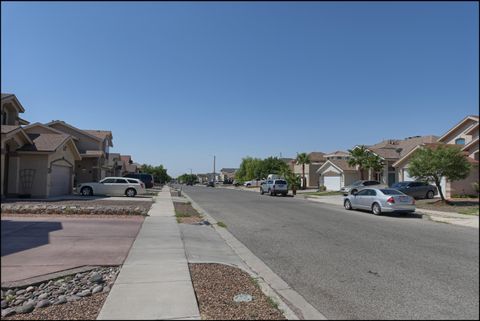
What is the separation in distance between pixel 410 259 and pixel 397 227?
5.57 m

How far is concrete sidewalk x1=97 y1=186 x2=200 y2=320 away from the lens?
4.36 m

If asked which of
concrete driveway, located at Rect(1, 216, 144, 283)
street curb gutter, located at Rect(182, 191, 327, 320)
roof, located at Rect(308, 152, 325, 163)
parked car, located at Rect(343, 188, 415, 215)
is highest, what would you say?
roof, located at Rect(308, 152, 325, 163)

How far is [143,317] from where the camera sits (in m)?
4.12

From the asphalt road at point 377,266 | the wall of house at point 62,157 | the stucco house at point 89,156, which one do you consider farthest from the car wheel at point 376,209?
the stucco house at point 89,156

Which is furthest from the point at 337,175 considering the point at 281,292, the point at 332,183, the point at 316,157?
the point at 281,292

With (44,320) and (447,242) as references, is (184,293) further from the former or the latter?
(447,242)

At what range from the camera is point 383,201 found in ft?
57.8

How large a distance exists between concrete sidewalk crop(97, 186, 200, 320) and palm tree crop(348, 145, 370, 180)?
38614 millimetres

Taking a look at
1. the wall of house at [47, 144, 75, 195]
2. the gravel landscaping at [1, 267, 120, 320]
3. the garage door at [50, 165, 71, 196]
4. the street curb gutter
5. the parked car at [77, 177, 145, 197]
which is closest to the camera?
the gravel landscaping at [1, 267, 120, 320]

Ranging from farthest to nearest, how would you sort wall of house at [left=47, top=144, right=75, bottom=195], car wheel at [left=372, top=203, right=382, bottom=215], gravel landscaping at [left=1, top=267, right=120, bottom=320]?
wall of house at [left=47, top=144, right=75, bottom=195] < car wheel at [left=372, top=203, right=382, bottom=215] < gravel landscaping at [left=1, top=267, right=120, bottom=320]

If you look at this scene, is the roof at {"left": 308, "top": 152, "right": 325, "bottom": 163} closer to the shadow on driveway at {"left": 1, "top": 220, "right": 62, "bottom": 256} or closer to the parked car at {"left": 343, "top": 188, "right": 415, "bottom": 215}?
the parked car at {"left": 343, "top": 188, "right": 415, "bottom": 215}

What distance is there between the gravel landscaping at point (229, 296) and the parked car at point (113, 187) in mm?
21416

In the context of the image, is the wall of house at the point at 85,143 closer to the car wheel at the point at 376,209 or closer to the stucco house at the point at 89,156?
the stucco house at the point at 89,156

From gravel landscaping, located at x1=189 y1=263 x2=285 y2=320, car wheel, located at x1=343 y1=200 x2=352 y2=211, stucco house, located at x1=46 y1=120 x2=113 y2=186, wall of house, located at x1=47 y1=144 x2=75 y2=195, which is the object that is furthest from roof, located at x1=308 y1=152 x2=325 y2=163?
gravel landscaping, located at x1=189 y1=263 x2=285 y2=320
